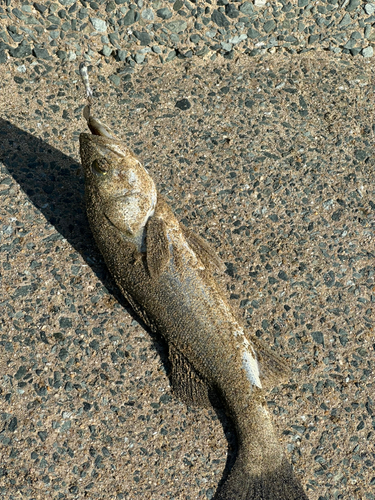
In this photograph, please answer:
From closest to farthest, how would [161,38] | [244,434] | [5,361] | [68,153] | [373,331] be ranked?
[244,434] < [5,361] < [373,331] < [68,153] < [161,38]

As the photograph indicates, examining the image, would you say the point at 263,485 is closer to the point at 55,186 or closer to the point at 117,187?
the point at 117,187

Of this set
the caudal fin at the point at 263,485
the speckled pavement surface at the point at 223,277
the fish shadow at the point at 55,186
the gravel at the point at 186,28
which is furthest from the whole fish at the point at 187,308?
the gravel at the point at 186,28

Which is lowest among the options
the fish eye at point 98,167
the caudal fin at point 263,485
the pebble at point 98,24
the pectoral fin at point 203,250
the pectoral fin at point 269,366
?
the caudal fin at point 263,485

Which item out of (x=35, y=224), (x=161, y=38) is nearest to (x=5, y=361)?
(x=35, y=224)

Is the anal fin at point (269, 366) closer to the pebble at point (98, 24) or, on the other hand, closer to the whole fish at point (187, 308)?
the whole fish at point (187, 308)

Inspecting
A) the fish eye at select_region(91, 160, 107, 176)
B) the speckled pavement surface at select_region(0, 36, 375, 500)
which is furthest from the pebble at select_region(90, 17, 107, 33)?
the fish eye at select_region(91, 160, 107, 176)

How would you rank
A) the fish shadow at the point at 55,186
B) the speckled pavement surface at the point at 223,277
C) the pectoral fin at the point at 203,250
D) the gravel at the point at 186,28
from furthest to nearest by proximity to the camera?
the gravel at the point at 186,28 < the fish shadow at the point at 55,186 < the pectoral fin at the point at 203,250 < the speckled pavement surface at the point at 223,277

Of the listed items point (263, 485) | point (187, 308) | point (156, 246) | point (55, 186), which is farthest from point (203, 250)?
point (263, 485)

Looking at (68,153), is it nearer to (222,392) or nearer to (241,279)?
(241,279)
